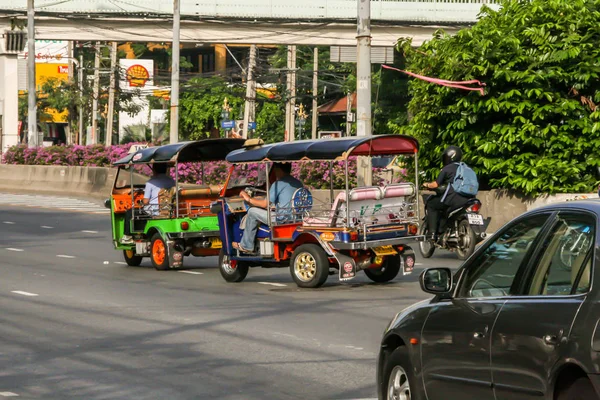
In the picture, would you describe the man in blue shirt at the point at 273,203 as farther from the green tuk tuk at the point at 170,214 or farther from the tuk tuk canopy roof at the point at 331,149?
the green tuk tuk at the point at 170,214

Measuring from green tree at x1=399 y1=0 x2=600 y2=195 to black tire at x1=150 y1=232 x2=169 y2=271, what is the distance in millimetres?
7673

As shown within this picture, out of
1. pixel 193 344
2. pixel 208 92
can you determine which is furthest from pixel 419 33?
pixel 208 92

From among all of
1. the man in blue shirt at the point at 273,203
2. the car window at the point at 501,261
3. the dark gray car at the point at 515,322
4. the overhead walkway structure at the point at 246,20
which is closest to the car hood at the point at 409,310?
the dark gray car at the point at 515,322

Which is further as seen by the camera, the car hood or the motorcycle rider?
the motorcycle rider

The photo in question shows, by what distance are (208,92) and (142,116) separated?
87.4 ft

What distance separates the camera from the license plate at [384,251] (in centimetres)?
1547

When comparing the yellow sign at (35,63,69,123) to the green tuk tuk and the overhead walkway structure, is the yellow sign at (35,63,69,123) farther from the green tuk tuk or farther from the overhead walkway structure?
the green tuk tuk

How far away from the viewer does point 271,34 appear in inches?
1833

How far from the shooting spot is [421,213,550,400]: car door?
603 centimetres

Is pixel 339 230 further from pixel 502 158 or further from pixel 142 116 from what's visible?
pixel 142 116

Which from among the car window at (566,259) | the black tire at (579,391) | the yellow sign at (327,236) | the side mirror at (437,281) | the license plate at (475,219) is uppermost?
the car window at (566,259)

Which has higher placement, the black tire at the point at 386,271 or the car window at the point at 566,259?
the car window at the point at 566,259

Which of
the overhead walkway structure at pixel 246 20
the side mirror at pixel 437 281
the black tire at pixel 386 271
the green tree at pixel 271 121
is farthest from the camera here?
the green tree at pixel 271 121

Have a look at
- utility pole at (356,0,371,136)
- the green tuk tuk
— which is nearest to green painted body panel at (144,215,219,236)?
the green tuk tuk
